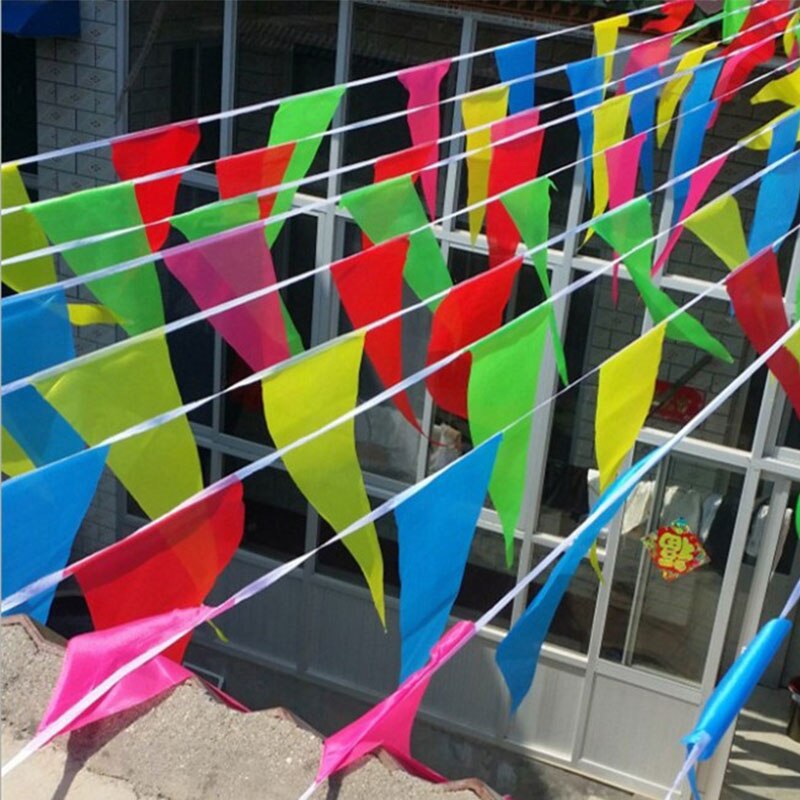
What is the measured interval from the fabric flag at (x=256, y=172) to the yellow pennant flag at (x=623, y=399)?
58.9 inches

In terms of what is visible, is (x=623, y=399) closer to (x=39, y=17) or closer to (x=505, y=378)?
(x=505, y=378)

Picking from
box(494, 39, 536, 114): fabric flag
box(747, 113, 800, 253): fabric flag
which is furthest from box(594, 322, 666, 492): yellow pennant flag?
box(494, 39, 536, 114): fabric flag

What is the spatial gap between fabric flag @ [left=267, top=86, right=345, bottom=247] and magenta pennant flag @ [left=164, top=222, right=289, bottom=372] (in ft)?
2.71

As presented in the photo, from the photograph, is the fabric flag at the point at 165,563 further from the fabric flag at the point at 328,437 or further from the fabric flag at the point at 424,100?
the fabric flag at the point at 424,100

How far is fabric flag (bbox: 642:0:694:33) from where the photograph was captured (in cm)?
649

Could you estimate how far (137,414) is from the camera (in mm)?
3096

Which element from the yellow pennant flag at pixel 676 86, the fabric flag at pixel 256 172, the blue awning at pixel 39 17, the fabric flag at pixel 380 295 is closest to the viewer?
the fabric flag at pixel 380 295

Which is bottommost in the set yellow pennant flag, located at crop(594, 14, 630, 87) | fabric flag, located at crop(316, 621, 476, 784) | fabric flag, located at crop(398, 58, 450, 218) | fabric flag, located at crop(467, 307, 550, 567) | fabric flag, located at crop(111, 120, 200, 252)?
fabric flag, located at crop(316, 621, 476, 784)

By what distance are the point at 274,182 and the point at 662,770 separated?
502 centimetres

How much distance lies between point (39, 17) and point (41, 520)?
6025 mm

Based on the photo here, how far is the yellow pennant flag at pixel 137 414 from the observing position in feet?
9.74

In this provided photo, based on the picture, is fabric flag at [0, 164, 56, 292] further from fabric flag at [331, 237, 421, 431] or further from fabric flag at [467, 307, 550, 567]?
fabric flag at [467, 307, 550, 567]

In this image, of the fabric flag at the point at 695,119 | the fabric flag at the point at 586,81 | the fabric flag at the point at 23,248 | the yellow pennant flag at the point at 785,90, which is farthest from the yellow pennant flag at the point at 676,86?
the fabric flag at the point at 23,248

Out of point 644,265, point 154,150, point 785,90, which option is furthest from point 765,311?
point 785,90
